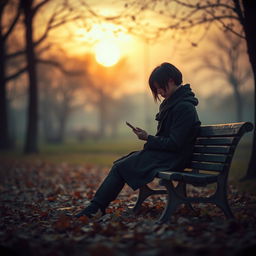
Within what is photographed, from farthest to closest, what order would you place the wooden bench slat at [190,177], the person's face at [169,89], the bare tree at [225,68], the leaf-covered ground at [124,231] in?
1. the bare tree at [225,68]
2. the person's face at [169,89]
3. the wooden bench slat at [190,177]
4. the leaf-covered ground at [124,231]

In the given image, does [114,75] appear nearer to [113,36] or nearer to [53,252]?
[113,36]

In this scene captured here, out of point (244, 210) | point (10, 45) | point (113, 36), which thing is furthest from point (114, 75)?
point (244, 210)

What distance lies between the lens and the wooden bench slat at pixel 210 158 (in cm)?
460

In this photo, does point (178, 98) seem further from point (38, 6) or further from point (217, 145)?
point (38, 6)

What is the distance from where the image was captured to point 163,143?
16.1ft

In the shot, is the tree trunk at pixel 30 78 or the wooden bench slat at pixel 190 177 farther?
the tree trunk at pixel 30 78

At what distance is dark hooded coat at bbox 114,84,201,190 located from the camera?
488 centimetres

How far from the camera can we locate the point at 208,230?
412 cm

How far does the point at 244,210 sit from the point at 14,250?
277cm

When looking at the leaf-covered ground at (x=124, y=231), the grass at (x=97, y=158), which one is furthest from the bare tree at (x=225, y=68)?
the leaf-covered ground at (x=124, y=231)

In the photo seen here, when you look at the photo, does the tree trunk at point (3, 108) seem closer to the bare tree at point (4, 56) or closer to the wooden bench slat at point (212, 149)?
the bare tree at point (4, 56)

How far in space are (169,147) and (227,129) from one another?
2.27 feet

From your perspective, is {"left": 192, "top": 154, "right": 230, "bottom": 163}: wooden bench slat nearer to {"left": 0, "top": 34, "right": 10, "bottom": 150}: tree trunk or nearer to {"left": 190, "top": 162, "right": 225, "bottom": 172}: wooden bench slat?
{"left": 190, "top": 162, "right": 225, "bottom": 172}: wooden bench slat

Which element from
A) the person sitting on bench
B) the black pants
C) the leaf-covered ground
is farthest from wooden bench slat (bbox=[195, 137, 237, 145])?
the black pants
